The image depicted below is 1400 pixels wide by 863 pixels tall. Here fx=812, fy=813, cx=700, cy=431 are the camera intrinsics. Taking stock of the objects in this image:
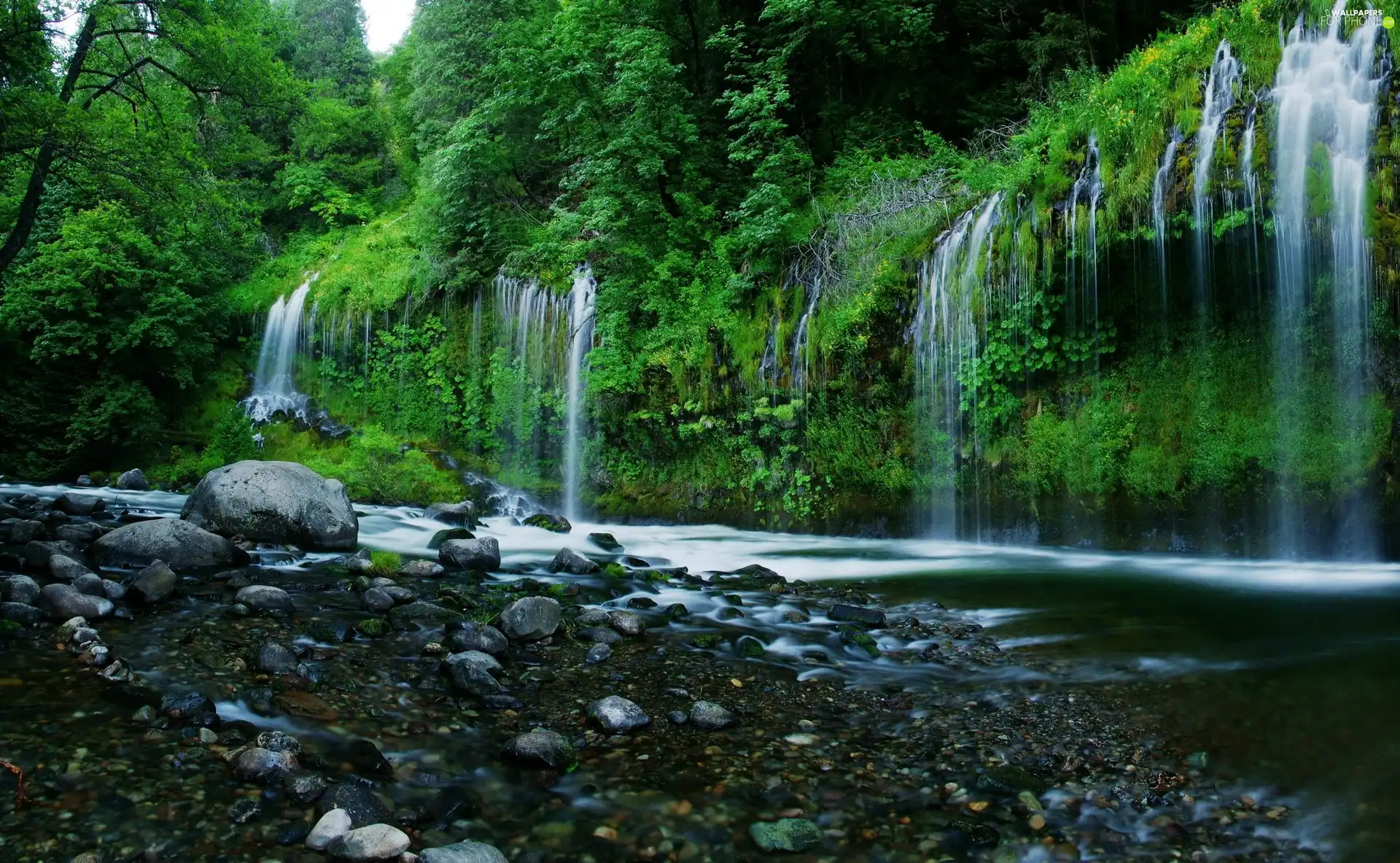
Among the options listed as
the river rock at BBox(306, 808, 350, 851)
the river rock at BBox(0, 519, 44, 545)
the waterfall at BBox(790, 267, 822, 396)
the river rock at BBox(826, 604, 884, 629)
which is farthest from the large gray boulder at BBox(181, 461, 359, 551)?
the river rock at BBox(306, 808, 350, 851)

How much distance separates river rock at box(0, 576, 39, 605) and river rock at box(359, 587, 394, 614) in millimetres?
2253

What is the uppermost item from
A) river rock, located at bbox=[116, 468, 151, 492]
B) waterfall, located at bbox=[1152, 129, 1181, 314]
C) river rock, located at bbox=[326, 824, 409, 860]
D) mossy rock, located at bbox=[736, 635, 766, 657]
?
waterfall, located at bbox=[1152, 129, 1181, 314]

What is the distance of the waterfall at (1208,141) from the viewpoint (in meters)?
8.71

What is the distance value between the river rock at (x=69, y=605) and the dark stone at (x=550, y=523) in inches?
279

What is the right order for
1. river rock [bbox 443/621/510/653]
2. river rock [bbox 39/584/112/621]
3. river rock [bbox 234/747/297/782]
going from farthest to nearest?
river rock [bbox 39/584/112/621], river rock [bbox 443/621/510/653], river rock [bbox 234/747/297/782]

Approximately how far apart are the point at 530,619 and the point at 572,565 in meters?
2.98

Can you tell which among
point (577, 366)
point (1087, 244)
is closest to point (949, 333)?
point (1087, 244)

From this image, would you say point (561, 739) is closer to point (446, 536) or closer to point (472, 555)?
point (472, 555)

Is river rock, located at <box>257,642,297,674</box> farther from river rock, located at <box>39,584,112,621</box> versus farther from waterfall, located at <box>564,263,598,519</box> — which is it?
waterfall, located at <box>564,263,598,519</box>

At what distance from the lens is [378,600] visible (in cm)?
678

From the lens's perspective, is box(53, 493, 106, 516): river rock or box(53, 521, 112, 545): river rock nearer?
box(53, 521, 112, 545): river rock

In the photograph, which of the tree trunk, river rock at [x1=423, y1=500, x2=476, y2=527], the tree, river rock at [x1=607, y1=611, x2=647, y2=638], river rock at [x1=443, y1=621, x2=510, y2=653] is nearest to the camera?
river rock at [x1=443, y1=621, x2=510, y2=653]

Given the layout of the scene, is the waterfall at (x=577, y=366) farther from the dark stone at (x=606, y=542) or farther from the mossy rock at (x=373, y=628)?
the mossy rock at (x=373, y=628)

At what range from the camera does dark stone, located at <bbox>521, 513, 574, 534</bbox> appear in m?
12.9
